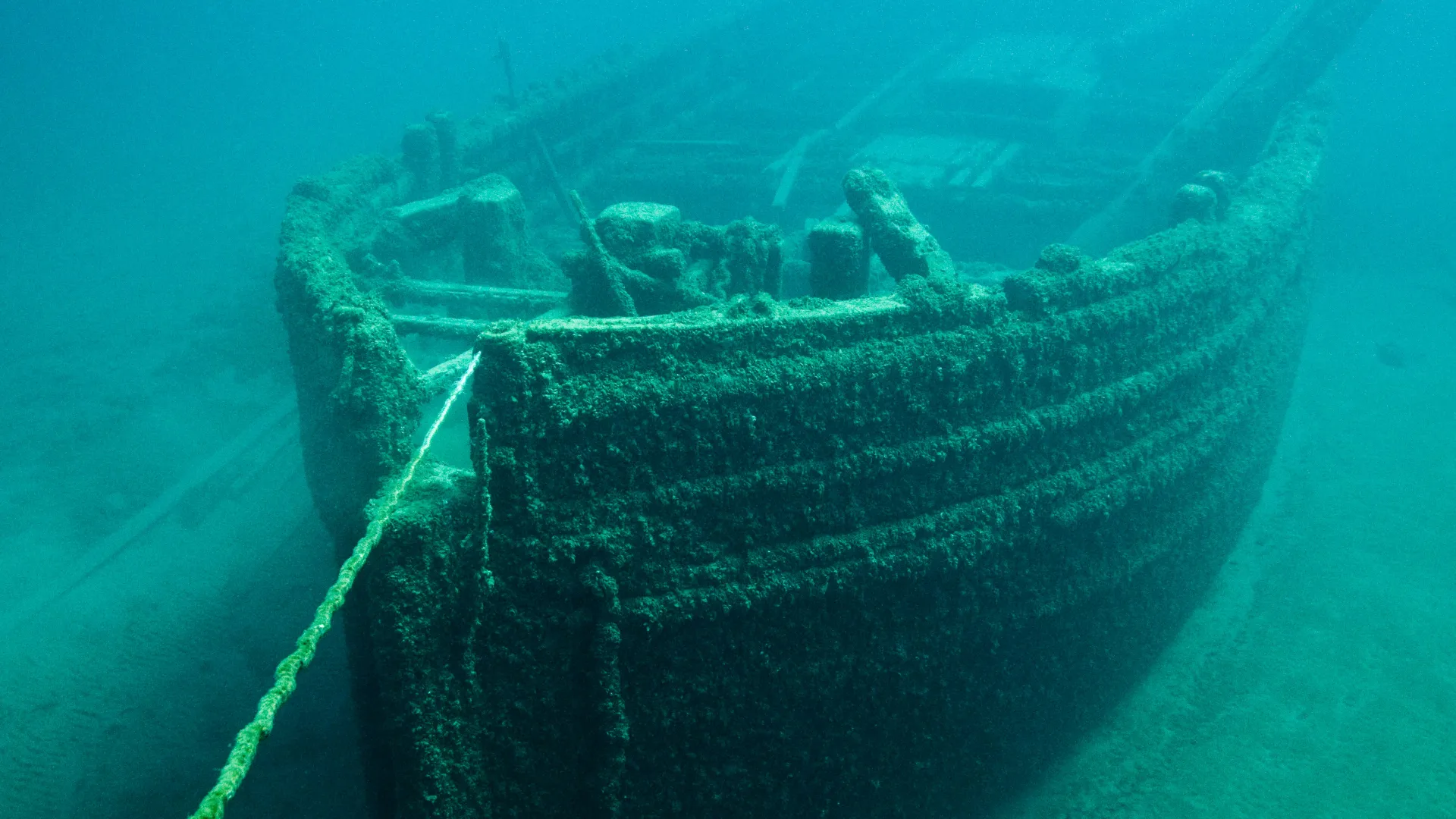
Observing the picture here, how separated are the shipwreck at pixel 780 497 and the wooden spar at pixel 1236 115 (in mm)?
1963

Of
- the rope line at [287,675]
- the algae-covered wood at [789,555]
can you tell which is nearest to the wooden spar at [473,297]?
the algae-covered wood at [789,555]

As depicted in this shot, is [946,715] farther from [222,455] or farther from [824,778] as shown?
[222,455]

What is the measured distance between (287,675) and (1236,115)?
11657 millimetres

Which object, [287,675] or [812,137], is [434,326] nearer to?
[287,675]

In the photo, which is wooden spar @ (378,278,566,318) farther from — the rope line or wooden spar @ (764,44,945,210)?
wooden spar @ (764,44,945,210)

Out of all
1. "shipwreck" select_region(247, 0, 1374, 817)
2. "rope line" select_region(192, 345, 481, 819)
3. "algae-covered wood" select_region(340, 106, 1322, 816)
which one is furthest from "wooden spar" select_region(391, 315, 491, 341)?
"rope line" select_region(192, 345, 481, 819)

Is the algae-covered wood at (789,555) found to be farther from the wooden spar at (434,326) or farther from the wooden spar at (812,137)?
the wooden spar at (812,137)

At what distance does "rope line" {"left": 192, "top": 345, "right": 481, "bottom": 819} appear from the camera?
6.80ft

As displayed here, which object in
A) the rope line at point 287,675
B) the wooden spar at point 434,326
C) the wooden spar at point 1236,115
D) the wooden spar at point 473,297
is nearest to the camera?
the rope line at point 287,675

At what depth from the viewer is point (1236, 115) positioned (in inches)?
365

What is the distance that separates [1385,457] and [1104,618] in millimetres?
6308

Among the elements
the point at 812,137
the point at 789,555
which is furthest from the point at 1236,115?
the point at 789,555

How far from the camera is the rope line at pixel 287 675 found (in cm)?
207

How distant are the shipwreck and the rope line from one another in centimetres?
12
